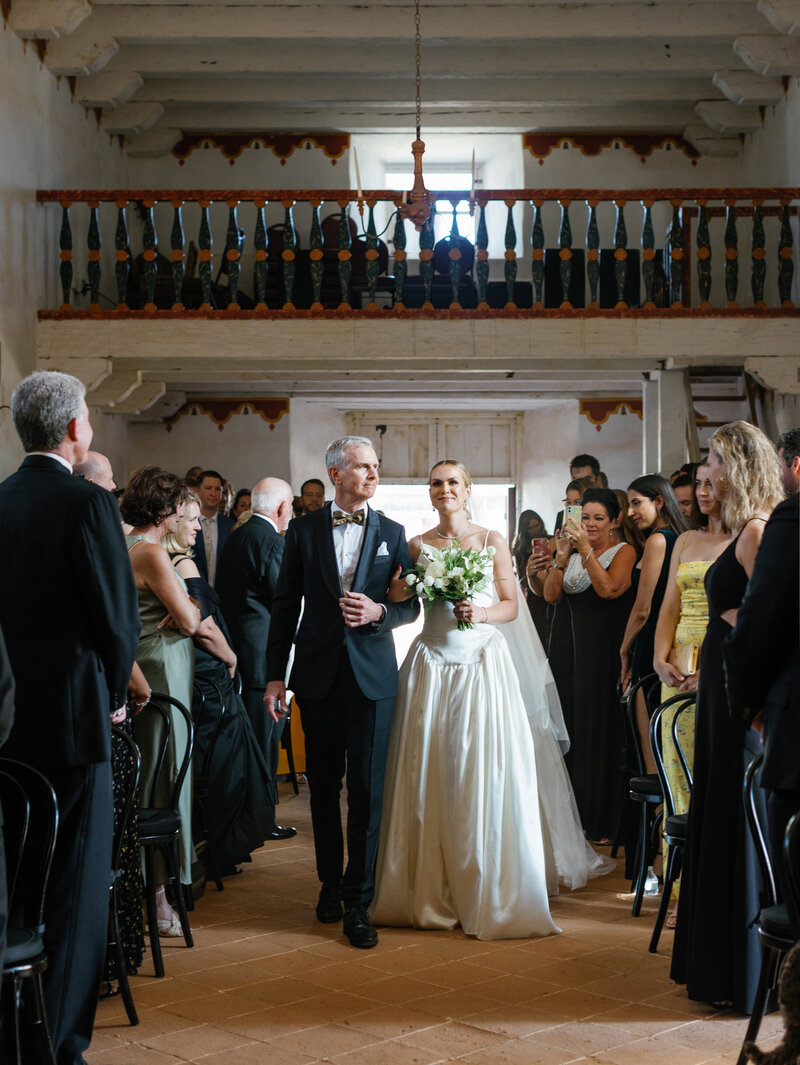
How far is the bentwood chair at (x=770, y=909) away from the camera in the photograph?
2.55 m

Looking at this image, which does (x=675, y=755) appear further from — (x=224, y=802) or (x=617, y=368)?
(x=617, y=368)

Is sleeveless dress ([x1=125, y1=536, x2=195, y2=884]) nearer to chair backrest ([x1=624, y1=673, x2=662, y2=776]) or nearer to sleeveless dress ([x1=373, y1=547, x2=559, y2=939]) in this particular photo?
sleeveless dress ([x1=373, y1=547, x2=559, y2=939])

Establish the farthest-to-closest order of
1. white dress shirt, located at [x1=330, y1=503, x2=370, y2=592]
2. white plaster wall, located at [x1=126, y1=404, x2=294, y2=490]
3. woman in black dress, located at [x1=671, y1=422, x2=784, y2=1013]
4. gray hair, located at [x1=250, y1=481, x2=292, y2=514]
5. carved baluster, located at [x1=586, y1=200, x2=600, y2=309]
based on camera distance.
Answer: white plaster wall, located at [x1=126, y1=404, x2=294, y2=490] → carved baluster, located at [x1=586, y1=200, x2=600, y2=309] → gray hair, located at [x1=250, y1=481, x2=292, y2=514] → white dress shirt, located at [x1=330, y1=503, x2=370, y2=592] → woman in black dress, located at [x1=671, y1=422, x2=784, y2=1013]

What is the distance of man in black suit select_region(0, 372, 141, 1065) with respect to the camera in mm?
2965

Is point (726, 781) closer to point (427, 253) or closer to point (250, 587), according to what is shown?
point (250, 587)

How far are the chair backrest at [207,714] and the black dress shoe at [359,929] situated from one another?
43.0 inches

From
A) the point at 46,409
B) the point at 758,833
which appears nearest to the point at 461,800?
the point at 758,833

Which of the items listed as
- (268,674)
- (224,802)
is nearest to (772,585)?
(268,674)

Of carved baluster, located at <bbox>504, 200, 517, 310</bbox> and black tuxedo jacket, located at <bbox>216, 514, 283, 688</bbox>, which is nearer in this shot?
black tuxedo jacket, located at <bbox>216, 514, 283, 688</bbox>

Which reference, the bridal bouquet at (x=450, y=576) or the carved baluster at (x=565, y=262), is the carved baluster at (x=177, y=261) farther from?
the bridal bouquet at (x=450, y=576)

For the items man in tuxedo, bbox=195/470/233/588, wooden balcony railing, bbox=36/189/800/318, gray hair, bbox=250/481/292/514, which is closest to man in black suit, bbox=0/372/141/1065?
gray hair, bbox=250/481/292/514

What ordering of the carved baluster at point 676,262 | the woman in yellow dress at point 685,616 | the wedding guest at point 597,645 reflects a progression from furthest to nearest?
1. the carved baluster at point 676,262
2. the wedding guest at point 597,645
3. the woman in yellow dress at point 685,616

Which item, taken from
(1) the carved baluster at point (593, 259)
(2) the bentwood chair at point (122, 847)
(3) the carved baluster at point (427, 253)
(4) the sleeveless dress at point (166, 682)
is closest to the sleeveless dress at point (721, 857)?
(2) the bentwood chair at point (122, 847)

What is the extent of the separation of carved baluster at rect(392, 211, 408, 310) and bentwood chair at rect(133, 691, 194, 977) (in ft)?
16.9
